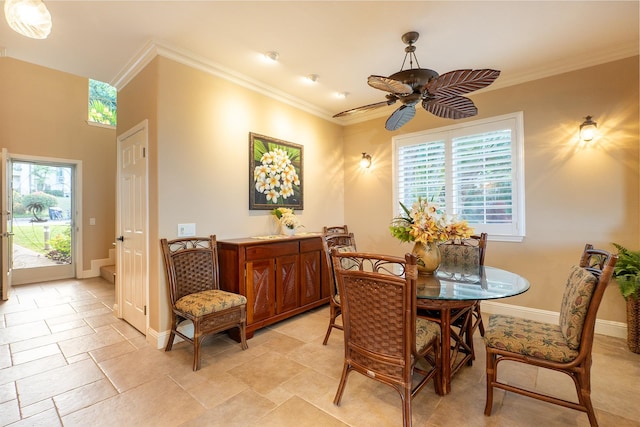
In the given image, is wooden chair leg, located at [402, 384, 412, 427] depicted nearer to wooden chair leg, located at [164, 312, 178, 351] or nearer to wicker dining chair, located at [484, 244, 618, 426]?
wicker dining chair, located at [484, 244, 618, 426]

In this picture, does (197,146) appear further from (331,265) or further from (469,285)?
(469,285)

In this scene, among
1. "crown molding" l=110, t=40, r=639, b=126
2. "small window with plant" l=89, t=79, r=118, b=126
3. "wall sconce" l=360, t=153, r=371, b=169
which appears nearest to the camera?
"crown molding" l=110, t=40, r=639, b=126

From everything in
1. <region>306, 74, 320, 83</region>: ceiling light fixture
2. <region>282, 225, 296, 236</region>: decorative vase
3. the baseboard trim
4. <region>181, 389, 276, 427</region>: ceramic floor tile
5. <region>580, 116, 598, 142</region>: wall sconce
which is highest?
<region>306, 74, 320, 83</region>: ceiling light fixture

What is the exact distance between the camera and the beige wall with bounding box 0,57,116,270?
4816mm

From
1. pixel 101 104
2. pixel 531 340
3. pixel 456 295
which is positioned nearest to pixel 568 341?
pixel 531 340

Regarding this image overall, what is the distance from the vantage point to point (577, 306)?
1.63 meters

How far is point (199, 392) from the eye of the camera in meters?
2.06

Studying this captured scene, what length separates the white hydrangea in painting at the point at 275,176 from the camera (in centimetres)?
365

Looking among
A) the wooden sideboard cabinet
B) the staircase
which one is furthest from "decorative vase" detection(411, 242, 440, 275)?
the staircase

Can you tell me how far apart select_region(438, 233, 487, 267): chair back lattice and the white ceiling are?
1902 millimetres

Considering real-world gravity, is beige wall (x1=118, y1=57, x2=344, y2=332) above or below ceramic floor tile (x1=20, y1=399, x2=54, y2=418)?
above

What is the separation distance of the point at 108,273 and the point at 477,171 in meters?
6.41

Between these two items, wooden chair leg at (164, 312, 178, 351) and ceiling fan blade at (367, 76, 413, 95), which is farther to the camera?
wooden chair leg at (164, 312, 178, 351)

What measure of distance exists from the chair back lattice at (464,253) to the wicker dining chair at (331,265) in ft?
3.09
